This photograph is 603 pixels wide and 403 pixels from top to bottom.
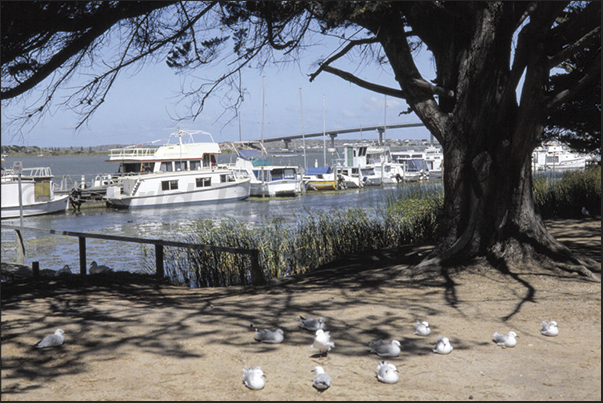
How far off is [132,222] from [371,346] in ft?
81.7

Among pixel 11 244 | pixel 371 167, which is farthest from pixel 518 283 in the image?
A: pixel 371 167

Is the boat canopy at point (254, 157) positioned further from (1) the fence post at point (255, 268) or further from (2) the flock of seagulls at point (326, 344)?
(2) the flock of seagulls at point (326, 344)

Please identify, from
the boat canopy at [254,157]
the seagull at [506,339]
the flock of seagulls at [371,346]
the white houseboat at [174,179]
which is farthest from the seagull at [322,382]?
the boat canopy at [254,157]

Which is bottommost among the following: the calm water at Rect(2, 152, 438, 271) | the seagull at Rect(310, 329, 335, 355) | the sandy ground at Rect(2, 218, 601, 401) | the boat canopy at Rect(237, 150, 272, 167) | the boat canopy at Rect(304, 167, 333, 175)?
the calm water at Rect(2, 152, 438, 271)

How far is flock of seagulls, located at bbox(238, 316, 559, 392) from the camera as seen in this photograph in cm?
349

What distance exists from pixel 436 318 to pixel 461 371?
1.29 meters

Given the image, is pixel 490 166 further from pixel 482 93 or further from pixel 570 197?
pixel 570 197

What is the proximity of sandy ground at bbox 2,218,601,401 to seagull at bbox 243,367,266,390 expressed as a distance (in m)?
0.04

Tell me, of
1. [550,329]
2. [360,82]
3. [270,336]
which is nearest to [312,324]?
[270,336]

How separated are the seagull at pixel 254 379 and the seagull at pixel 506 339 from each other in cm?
193

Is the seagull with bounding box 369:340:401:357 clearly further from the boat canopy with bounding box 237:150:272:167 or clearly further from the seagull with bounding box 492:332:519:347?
the boat canopy with bounding box 237:150:272:167

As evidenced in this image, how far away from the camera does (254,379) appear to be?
11.4 ft

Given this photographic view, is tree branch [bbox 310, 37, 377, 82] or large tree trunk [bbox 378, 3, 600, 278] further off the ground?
tree branch [bbox 310, 37, 377, 82]

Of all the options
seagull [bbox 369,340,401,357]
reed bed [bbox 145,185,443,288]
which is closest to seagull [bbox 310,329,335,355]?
seagull [bbox 369,340,401,357]
